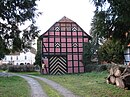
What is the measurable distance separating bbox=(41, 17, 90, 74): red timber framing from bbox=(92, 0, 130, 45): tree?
108ft

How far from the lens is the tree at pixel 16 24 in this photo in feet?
43.8

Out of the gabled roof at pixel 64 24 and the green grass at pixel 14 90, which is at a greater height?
the gabled roof at pixel 64 24

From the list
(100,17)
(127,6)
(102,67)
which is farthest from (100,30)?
(102,67)

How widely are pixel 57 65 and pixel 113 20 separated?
1376 inches

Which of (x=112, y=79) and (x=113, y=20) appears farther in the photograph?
(x=112, y=79)

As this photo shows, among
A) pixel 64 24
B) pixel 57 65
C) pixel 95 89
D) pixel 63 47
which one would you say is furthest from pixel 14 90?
pixel 64 24

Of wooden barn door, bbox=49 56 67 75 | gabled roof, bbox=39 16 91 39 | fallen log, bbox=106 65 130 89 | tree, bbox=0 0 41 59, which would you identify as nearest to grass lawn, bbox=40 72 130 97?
fallen log, bbox=106 65 130 89

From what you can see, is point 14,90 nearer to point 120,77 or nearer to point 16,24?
point 16,24

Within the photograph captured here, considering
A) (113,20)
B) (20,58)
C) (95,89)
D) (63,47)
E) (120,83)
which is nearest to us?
(113,20)

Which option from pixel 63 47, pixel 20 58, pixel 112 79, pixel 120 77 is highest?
pixel 20 58

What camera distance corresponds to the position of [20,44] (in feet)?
49.9

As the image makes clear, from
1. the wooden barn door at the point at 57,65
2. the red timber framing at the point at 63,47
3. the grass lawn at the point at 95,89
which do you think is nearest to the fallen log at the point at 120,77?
the grass lawn at the point at 95,89

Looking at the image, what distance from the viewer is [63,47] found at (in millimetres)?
47594

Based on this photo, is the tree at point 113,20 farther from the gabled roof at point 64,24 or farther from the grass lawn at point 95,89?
the gabled roof at point 64,24
